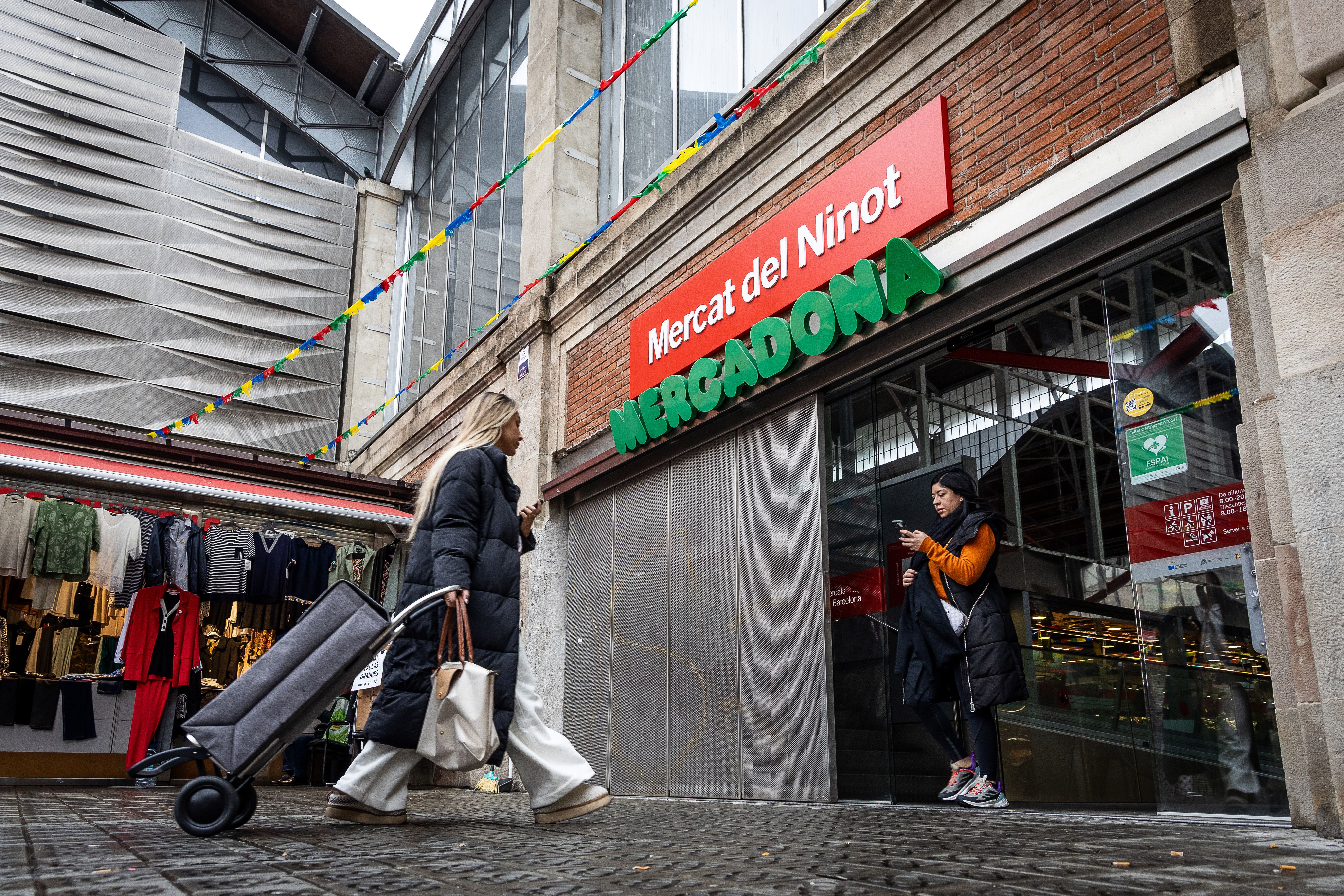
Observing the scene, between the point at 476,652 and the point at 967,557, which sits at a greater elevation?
the point at 967,557

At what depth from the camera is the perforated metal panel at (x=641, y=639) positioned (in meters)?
8.49

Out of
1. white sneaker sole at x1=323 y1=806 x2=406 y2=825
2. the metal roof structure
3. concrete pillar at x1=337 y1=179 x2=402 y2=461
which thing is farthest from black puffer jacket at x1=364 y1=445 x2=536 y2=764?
the metal roof structure

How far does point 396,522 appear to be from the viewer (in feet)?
40.2

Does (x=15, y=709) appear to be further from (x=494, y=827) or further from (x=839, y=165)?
(x=839, y=165)

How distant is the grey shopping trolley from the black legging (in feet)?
10.6

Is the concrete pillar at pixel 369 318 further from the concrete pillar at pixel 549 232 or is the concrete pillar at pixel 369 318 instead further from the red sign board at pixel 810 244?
the red sign board at pixel 810 244

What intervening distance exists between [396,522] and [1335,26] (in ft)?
34.8

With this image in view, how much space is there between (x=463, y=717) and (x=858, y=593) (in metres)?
4.19

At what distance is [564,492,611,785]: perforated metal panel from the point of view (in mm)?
9352

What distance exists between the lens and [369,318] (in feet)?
64.2

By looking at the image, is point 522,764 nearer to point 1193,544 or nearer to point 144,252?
point 1193,544

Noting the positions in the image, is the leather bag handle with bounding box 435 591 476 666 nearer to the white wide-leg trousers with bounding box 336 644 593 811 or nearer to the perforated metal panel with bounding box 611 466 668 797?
the white wide-leg trousers with bounding box 336 644 593 811

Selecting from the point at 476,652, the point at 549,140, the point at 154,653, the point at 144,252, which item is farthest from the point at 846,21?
the point at 144,252

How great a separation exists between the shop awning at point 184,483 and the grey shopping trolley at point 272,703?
764cm
